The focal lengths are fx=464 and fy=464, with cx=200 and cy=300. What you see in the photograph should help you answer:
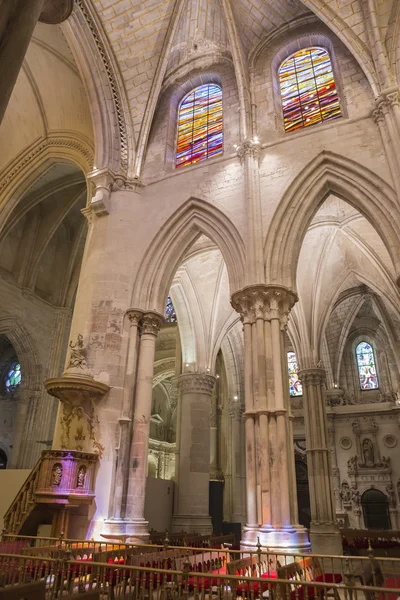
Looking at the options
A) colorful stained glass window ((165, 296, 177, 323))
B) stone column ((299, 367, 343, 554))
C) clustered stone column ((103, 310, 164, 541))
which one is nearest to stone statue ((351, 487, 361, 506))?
stone column ((299, 367, 343, 554))

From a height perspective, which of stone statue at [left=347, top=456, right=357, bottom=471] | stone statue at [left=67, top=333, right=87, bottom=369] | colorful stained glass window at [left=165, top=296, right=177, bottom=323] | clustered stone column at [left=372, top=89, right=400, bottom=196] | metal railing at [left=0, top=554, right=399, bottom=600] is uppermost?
colorful stained glass window at [left=165, top=296, right=177, bottom=323]

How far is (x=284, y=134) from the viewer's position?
38.1 feet

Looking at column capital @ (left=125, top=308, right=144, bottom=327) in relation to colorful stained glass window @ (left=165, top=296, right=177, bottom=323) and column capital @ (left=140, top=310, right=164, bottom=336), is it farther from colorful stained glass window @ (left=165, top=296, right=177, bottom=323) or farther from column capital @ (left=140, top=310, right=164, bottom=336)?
colorful stained glass window @ (left=165, top=296, right=177, bottom=323)

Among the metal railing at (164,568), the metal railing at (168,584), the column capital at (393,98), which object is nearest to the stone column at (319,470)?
the metal railing at (164,568)

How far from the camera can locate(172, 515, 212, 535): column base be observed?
521 inches

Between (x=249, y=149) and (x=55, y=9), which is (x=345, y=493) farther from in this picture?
(x=55, y=9)

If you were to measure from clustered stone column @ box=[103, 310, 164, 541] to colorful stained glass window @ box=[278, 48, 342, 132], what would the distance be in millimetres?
6255

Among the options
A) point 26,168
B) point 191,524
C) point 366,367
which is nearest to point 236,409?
point 366,367

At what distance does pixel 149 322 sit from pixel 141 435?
8.46 ft

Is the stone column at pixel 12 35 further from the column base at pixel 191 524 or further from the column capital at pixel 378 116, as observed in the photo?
the column base at pixel 191 524

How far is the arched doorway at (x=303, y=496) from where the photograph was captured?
20.5 m

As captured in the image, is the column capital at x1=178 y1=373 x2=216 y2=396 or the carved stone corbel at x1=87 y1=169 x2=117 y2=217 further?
the column capital at x1=178 y1=373 x2=216 y2=396

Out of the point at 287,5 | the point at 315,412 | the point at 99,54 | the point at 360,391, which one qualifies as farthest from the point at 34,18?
the point at 360,391

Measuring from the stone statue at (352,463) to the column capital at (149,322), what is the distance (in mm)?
13485
